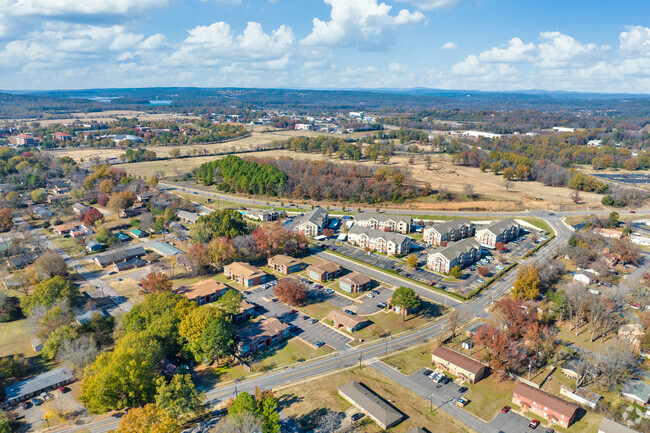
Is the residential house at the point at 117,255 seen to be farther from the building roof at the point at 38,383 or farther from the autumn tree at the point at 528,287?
the autumn tree at the point at 528,287

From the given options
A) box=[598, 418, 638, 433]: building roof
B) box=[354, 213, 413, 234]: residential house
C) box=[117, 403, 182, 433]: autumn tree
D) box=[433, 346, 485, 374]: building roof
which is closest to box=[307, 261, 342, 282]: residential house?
box=[354, 213, 413, 234]: residential house

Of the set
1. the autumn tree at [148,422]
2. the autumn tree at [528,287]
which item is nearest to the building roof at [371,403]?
the autumn tree at [148,422]

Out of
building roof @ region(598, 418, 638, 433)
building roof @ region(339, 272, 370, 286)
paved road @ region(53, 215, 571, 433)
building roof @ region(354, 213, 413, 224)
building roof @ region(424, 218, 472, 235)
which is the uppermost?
building roof @ region(354, 213, 413, 224)

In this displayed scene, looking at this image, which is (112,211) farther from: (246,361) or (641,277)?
(641,277)

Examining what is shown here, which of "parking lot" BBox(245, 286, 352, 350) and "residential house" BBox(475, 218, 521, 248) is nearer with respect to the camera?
"parking lot" BBox(245, 286, 352, 350)

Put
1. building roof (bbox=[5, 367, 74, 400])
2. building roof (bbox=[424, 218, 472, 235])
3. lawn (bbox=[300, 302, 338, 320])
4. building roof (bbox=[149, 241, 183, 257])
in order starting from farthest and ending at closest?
building roof (bbox=[424, 218, 472, 235]) < building roof (bbox=[149, 241, 183, 257]) < lawn (bbox=[300, 302, 338, 320]) < building roof (bbox=[5, 367, 74, 400])

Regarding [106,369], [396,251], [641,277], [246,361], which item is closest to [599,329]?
[641,277]

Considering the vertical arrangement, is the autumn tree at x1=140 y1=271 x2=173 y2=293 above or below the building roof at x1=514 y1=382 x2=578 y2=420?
above

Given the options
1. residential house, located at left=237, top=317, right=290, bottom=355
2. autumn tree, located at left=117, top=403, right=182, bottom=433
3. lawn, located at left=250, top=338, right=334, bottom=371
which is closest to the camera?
autumn tree, located at left=117, top=403, right=182, bottom=433

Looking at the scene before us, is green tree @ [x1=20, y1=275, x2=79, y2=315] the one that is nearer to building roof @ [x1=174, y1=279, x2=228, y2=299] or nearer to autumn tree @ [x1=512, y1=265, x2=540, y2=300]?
building roof @ [x1=174, y1=279, x2=228, y2=299]
